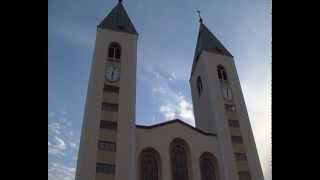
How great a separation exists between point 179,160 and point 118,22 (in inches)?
572

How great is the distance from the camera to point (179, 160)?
865 inches

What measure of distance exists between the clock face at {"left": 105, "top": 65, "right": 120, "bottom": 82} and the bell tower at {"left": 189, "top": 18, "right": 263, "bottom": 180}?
8005 mm

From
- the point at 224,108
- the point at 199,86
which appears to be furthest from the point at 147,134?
the point at 199,86

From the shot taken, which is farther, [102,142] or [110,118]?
[110,118]

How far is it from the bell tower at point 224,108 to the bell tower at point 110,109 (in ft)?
21.9

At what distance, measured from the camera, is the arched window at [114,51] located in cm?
2569

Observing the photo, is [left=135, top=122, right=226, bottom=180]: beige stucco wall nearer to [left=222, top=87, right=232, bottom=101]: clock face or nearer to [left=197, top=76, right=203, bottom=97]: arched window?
[left=222, top=87, right=232, bottom=101]: clock face
